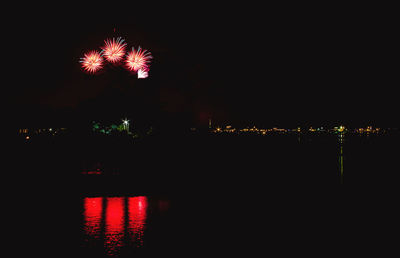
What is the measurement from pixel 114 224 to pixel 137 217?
2.39 feet

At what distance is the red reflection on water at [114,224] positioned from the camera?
558 centimetres

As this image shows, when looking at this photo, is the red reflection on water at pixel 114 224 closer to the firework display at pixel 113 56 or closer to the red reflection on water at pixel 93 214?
the red reflection on water at pixel 93 214

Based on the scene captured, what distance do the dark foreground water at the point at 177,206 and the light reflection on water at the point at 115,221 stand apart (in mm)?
22

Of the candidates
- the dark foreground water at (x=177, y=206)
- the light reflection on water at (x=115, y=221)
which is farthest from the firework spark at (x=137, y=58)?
the light reflection on water at (x=115, y=221)

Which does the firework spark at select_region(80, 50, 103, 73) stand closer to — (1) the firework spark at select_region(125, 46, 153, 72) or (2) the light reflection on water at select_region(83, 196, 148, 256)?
(1) the firework spark at select_region(125, 46, 153, 72)

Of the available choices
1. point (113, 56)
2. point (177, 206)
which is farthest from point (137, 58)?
point (177, 206)

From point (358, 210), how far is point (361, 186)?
459 cm

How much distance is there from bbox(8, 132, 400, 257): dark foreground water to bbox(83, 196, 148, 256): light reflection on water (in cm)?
2

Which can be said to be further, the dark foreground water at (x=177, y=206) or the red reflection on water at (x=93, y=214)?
the red reflection on water at (x=93, y=214)

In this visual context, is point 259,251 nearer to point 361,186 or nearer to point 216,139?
point 361,186

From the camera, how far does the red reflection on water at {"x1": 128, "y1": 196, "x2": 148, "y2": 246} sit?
6137 mm

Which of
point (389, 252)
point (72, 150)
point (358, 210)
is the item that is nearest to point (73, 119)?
point (72, 150)

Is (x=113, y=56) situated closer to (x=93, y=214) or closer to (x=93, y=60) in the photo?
(x=93, y=60)

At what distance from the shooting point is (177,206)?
8.98 meters
